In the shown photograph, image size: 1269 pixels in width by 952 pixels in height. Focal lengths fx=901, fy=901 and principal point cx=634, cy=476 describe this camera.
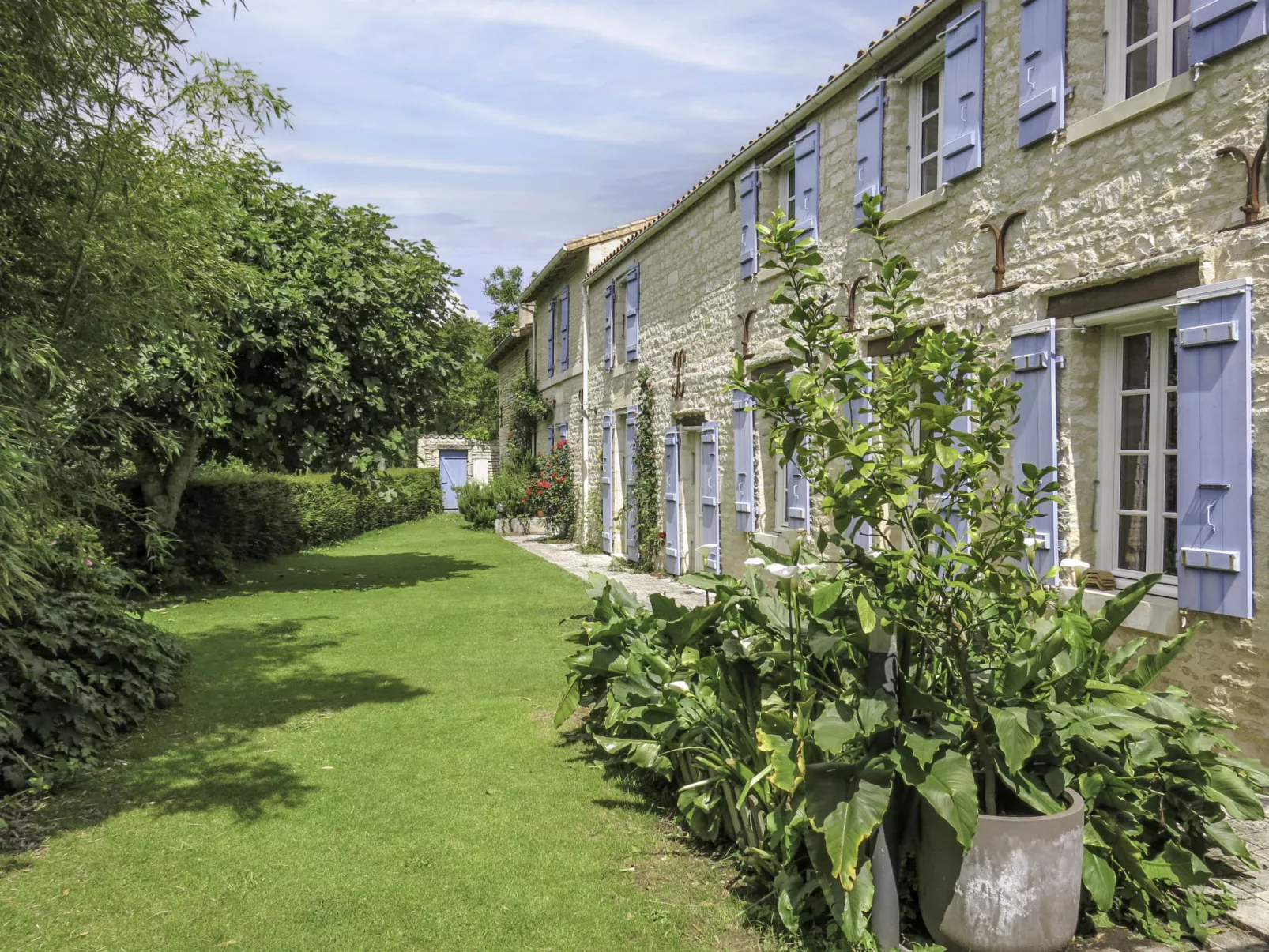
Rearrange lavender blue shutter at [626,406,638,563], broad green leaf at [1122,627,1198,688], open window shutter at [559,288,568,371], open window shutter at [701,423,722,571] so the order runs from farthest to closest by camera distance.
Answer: open window shutter at [559,288,568,371]
lavender blue shutter at [626,406,638,563]
open window shutter at [701,423,722,571]
broad green leaf at [1122,627,1198,688]

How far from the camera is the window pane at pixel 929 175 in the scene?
714 cm

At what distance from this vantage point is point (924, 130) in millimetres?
7270

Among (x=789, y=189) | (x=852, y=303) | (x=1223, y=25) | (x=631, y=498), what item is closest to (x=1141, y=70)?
(x=1223, y=25)

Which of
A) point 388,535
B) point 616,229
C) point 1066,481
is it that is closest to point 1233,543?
point 1066,481

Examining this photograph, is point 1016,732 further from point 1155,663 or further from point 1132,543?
point 1132,543

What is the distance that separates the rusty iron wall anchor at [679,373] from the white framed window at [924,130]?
4826mm

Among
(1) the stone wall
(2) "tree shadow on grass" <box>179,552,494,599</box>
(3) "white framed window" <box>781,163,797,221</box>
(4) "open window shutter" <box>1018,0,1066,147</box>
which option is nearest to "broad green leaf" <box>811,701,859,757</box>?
(4) "open window shutter" <box>1018,0,1066,147</box>

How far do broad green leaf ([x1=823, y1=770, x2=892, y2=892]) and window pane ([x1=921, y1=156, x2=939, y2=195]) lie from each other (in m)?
5.50

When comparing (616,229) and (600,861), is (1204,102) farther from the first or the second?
(616,229)

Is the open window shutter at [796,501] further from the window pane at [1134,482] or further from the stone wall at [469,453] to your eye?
the stone wall at [469,453]

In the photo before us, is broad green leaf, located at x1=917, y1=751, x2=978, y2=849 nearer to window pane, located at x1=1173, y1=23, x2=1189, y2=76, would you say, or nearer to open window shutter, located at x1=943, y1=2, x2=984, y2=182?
window pane, located at x1=1173, y1=23, x2=1189, y2=76

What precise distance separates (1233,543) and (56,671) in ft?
21.0

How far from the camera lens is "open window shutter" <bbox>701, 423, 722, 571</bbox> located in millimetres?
10730

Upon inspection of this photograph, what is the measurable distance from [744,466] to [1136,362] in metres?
5.00
